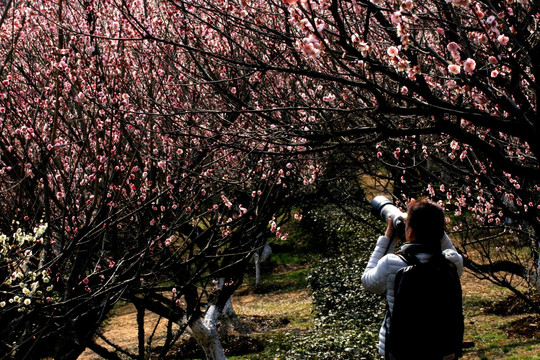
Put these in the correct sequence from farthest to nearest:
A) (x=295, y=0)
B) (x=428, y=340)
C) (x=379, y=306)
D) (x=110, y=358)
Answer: (x=379, y=306) < (x=110, y=358) < (x=295, y=0) < (x=428, y=340)

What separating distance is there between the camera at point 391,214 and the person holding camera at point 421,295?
0.25 meters

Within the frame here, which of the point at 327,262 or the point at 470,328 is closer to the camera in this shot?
the point at 470,328

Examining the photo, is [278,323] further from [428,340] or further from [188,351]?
[428,340]

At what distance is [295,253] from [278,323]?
926 cm

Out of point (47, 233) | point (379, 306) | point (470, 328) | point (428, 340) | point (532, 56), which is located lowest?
point (470, 328)

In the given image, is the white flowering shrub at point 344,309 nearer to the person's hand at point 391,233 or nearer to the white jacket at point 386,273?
the person's hand at point 391,233

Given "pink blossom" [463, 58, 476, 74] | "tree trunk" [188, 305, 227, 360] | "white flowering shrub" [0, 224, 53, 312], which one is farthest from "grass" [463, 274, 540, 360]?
"white flowering shrub" [0, 224, 53, 312]

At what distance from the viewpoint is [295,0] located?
3.28 metres

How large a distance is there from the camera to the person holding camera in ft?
0.82

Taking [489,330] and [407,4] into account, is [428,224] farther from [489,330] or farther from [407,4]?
[489,330]

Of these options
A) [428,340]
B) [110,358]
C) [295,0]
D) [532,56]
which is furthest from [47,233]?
[532,56]

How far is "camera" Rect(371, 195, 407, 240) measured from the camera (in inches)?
130

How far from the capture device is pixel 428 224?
2973mm

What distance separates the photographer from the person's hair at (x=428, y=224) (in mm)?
2973
